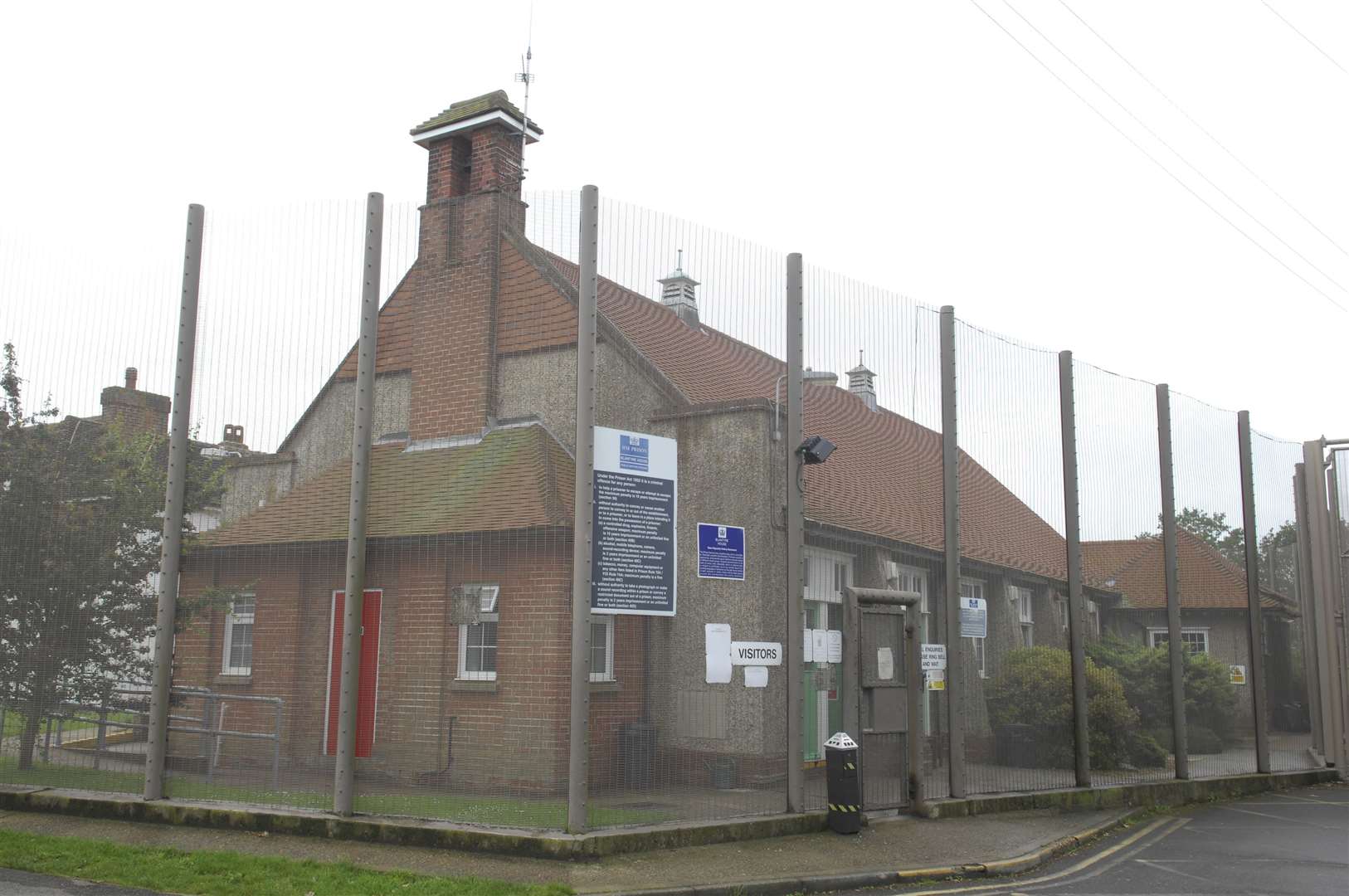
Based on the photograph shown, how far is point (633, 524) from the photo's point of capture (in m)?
9.65

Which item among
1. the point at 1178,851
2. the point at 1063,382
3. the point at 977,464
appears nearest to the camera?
the point at 1178,851

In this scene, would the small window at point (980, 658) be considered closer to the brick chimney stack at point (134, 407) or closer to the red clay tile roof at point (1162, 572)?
the red clay tile roof at point (1162, 572)

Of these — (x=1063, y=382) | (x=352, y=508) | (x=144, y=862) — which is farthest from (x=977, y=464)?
(x=144, y=862)

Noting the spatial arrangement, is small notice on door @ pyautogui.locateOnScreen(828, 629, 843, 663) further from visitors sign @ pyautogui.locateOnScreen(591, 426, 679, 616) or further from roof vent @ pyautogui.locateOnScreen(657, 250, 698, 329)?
roof vent @ pyautogui.locateOnScreen(657, 250, 698, 329)

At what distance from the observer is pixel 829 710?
1086 cm

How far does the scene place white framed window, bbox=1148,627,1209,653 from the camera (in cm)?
1437

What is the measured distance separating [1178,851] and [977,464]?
441 cm

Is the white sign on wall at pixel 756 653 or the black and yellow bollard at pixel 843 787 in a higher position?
the white sign on wall at pixel 756 653

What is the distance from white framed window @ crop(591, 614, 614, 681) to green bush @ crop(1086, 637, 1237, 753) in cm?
688

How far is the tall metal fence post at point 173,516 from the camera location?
10031 millimetres

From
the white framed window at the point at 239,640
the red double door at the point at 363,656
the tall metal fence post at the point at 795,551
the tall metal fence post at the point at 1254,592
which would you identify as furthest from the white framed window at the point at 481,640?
the tall metal fence post at the point at 1254,592

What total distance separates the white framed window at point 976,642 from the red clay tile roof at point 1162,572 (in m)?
2.05

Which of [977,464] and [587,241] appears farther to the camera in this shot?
[977,464]

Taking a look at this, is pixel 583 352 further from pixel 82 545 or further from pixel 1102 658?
pixel 1102 658
